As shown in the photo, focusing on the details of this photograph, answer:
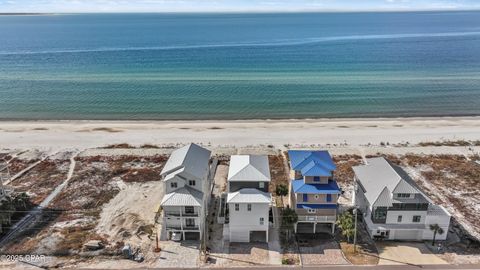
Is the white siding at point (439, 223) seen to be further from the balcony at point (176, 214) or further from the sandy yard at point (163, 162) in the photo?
the balcony at point (176, 214)

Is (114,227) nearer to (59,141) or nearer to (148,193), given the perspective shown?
(148,193)

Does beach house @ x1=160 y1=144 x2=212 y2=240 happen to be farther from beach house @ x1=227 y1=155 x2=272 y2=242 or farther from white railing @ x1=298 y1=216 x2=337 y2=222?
white railing @ x1=298 y1=216 x2=337 y2=222

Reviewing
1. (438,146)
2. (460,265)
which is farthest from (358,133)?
(460,265)

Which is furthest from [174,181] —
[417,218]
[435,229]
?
[435,229]

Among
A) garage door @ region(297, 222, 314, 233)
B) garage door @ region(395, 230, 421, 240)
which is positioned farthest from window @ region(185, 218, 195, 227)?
garage door @ region(395, 230, 421, 240)

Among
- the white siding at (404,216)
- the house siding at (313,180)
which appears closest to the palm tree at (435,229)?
the white siding at (404,216)
